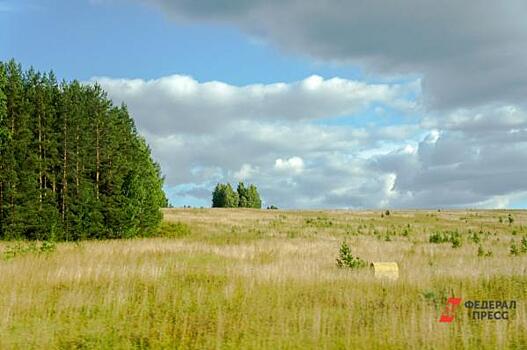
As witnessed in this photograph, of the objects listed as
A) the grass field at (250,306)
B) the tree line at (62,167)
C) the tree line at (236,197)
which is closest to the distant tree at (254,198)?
the tree line at (236,197)

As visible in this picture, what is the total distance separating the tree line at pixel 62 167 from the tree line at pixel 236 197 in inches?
3684

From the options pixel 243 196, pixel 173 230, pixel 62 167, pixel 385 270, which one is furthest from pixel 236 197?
pixel 385 270

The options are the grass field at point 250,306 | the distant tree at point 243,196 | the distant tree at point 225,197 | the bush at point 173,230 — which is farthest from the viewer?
the distant tree at point 243,196

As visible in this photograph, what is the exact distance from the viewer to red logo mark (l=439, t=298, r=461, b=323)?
10.8 m

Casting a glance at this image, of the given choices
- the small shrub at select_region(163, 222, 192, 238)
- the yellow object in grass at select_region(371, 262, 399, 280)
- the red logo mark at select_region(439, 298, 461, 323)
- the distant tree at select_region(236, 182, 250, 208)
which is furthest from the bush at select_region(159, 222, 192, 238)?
the distant tree at select_region(236, 182, 250, 208)

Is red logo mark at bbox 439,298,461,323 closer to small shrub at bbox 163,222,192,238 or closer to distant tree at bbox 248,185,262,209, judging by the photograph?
small shrub at bbox 163,222,192,238

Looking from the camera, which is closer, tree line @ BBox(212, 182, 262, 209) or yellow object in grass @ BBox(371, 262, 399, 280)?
yellow object in grass @ BBox(371, 262, 399, 280)

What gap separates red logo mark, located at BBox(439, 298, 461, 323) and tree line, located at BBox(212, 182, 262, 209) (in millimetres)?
126408

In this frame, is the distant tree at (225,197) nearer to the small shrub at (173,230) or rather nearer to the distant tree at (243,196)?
the distant tree at (243,196)

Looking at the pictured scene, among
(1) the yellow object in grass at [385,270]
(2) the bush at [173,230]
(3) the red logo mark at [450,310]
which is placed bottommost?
(3) the red logo mark at [450,310]

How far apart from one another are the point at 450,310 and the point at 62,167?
33.6 metres

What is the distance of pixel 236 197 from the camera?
469 feet

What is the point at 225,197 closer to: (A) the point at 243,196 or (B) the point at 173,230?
(A) the point at 243,196

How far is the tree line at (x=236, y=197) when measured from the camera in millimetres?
139250
